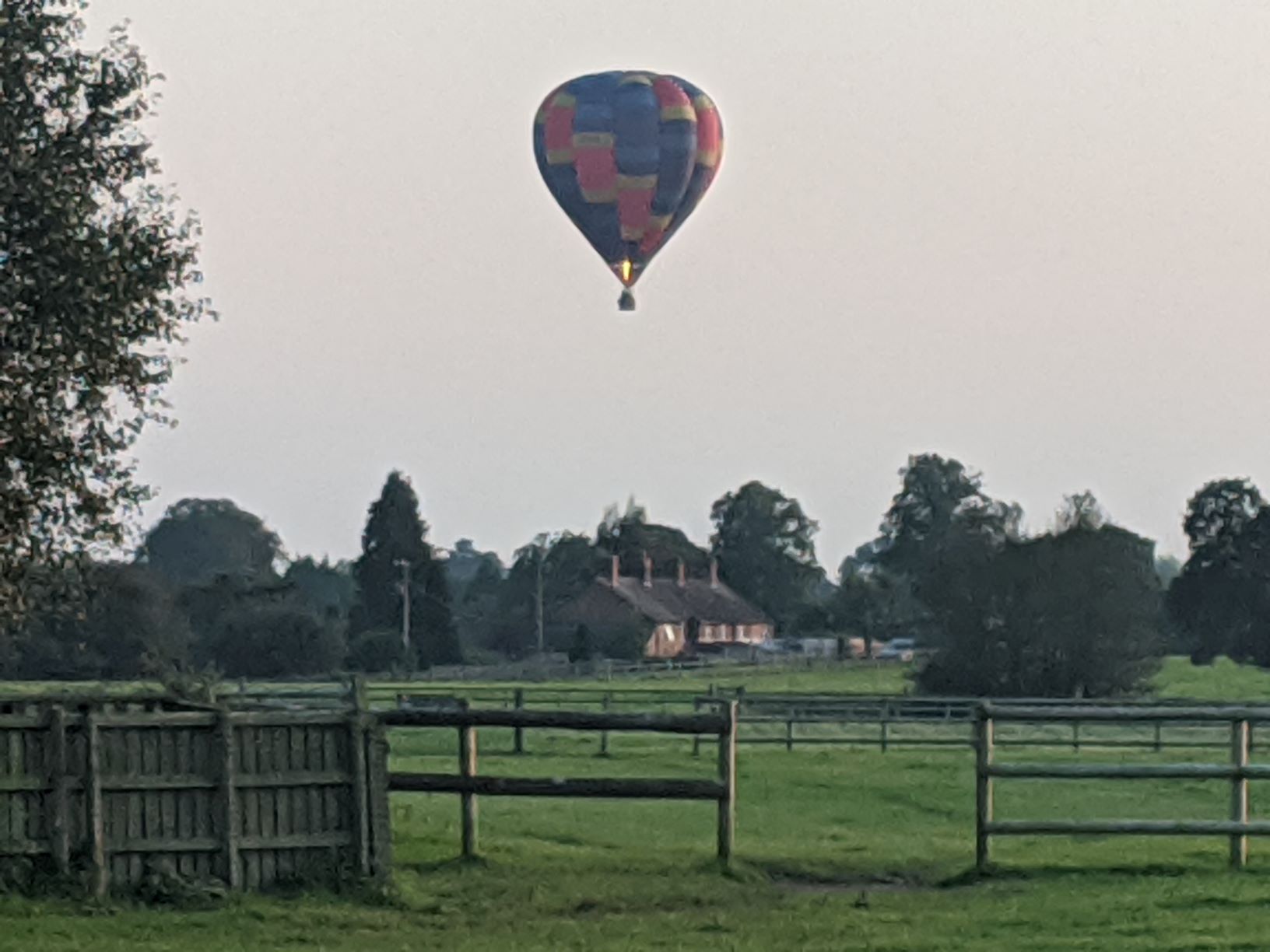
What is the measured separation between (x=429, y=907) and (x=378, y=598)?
100m

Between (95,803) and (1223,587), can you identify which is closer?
(95,803)

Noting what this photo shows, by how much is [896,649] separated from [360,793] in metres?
118

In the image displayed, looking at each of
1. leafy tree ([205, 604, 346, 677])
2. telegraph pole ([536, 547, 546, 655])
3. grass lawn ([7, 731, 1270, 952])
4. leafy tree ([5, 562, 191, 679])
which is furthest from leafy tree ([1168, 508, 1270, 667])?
grass lawn ([7, 731, 1270, 952])

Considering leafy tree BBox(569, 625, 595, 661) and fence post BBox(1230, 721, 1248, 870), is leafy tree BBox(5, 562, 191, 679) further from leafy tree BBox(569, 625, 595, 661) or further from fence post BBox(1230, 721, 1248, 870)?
fence post BBox(1230, 721, 1248, 870)

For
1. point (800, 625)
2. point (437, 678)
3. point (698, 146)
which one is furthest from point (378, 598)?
point (698, 146)

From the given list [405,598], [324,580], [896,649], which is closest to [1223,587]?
[896,649]

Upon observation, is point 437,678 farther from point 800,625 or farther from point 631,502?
point 631,502

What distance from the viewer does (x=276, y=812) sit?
60.2 ft

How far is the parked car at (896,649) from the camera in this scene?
12988 cm

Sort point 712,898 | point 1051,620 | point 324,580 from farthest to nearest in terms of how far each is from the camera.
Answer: point 324,580, point 1051,620, point 712,898

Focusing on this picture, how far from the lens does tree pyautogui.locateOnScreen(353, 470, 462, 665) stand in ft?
382

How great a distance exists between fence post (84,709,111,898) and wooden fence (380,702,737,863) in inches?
102

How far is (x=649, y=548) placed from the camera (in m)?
156

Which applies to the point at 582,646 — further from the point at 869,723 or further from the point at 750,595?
the point at 869,723
